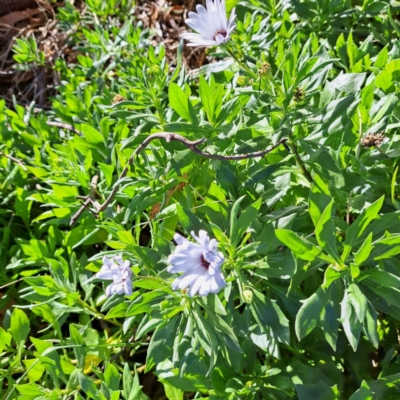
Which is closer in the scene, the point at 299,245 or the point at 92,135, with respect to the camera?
the point at 299,245

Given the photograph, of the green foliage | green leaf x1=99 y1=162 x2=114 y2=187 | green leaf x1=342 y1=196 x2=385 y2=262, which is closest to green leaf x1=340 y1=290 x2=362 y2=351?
the green foliage

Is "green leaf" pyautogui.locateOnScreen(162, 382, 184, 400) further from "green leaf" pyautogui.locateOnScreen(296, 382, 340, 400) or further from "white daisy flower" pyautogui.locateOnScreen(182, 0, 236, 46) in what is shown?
"white daisy flower" pyautogui.locateOnScreen(182, 0, 236, 46)

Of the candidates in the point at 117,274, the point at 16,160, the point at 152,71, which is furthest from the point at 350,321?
the point at 16,160

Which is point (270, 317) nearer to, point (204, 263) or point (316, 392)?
point (316, 392)

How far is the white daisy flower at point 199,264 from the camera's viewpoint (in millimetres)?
1040

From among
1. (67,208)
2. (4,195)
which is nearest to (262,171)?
(67,208)

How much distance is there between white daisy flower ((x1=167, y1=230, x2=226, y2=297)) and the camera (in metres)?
1.04

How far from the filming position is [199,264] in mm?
1106

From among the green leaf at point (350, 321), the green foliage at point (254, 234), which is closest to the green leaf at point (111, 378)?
the green foliage at point (254, 234)

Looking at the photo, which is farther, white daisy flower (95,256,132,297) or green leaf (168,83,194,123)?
green leaf (168,83,194,123)

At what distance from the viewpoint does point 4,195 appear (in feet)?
7.80

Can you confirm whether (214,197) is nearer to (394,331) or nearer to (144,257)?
(144,257)

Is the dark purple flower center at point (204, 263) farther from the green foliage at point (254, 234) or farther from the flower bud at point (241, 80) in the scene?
the flower bud at point (241, 80)

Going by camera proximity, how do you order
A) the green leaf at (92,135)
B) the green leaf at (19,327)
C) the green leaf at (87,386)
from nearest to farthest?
the green leaf at (87,386)
the green leaf at (19,327)
the green leaf at (92,135)
